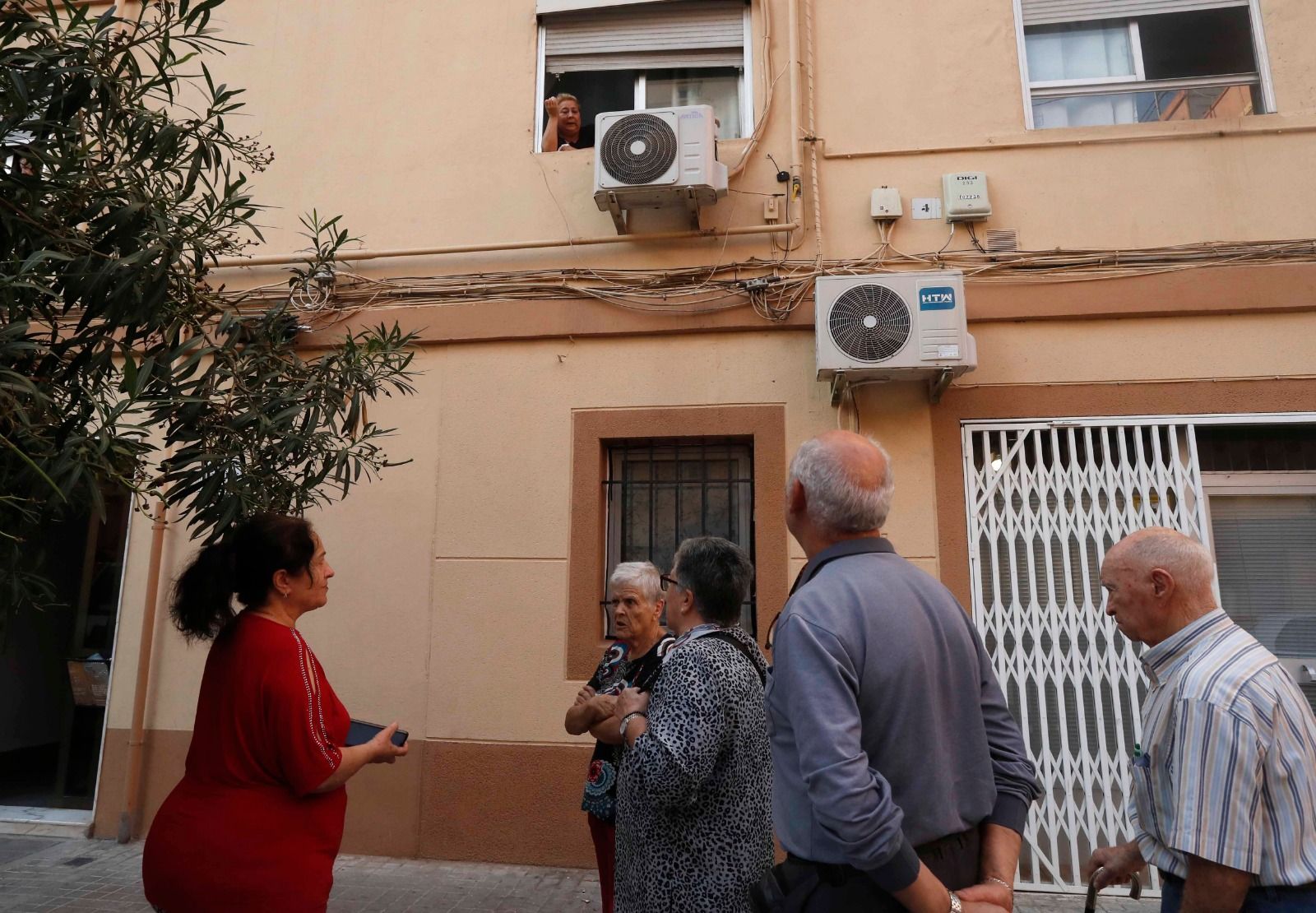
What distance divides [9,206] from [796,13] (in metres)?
4.70

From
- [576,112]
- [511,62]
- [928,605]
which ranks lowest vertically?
[928,605]

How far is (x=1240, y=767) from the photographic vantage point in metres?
1.87

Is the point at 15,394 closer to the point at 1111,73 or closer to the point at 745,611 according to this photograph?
the point at 745,611

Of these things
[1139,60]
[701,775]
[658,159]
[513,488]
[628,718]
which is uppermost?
[1139,60]

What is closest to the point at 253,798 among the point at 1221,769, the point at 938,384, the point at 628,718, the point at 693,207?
the point at 628,718

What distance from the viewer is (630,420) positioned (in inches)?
204

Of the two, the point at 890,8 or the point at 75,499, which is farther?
the point at 890,8

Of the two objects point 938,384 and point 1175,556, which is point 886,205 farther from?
point 1175,556

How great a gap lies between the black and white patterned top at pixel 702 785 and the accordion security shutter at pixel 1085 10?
16.4 ft

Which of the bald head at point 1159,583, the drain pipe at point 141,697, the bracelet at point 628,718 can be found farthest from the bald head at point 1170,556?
the drain pipe at point 141,697

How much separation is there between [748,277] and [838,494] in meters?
3.61

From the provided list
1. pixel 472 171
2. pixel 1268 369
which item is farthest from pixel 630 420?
pixel 1268 369

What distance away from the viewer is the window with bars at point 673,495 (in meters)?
5.20

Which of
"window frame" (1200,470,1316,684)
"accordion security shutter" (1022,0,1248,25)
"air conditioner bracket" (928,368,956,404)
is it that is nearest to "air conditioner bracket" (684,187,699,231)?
"air conditioner bracket" (928,368,956,404)
